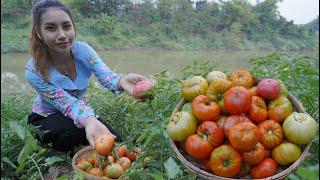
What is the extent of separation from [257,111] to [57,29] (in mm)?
1400

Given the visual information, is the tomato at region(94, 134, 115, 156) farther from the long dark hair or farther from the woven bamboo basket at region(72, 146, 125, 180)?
the long dark hair

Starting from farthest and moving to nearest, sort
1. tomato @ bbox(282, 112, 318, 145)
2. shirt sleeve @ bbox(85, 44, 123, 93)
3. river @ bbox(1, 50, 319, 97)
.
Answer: river @ bbox(1, 50, 319, 97) < shirt sleeve @ bbox(85, 44, 123, 93) < tomato @ bbox(282, 112, 318, 145)

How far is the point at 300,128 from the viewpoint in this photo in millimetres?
1404

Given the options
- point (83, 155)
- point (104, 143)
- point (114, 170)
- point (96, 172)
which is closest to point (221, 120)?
point (104, 143)

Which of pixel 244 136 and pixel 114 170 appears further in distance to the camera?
pixel 114 170

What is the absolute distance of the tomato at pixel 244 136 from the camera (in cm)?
138

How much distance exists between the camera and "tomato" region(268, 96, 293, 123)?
59.0 inches

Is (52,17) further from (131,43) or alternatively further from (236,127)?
(131,43)

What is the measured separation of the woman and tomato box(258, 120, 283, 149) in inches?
36.9

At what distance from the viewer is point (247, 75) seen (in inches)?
64.8

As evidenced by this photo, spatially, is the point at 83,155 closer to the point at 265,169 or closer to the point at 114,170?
the point at 114,170

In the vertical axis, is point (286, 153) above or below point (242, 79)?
below

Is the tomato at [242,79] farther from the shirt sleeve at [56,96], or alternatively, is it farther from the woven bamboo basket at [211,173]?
the shirt sleeve at [56,96]

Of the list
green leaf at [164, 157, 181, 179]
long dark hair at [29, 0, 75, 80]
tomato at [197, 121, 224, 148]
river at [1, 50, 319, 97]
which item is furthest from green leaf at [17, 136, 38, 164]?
river at [1, 50, 319, 97]
